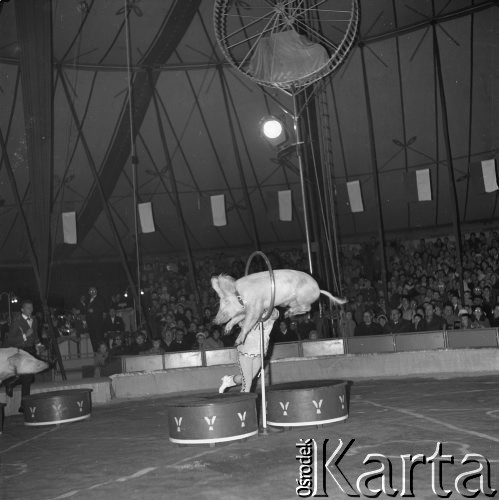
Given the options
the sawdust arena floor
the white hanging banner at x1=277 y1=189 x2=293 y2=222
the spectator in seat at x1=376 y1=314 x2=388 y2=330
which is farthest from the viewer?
the white hanging banner at x1=277 y1=189 x2=293 y2=222

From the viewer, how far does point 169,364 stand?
15.0 meters

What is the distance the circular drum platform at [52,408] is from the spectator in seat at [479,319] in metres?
9.59

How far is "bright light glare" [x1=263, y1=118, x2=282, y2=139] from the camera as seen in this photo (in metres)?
15.4

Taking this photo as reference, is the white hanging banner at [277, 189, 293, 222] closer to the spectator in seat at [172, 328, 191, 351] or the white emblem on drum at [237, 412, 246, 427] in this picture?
the spectator in seat at [172, 328, 191, 351]

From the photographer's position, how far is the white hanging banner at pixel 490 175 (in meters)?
23.6

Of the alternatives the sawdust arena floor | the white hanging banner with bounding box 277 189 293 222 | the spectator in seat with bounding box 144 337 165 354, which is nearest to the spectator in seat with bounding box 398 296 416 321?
the sawdust arena floor

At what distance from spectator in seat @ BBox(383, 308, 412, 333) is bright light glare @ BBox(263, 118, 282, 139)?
547 cm

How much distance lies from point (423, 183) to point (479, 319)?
10031 millimetres

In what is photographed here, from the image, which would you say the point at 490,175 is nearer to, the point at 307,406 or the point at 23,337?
the point at 23,337

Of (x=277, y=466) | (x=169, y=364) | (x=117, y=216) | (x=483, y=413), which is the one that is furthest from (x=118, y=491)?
(x=117, y=216)

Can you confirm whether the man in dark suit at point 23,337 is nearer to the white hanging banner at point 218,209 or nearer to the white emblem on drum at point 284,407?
the white emblem on drum at point 284,407

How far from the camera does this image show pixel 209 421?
23.8ft

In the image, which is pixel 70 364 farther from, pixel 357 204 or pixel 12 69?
pixel 357 204

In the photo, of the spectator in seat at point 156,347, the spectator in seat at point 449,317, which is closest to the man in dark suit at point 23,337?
the spectator in seat at point 156,347
